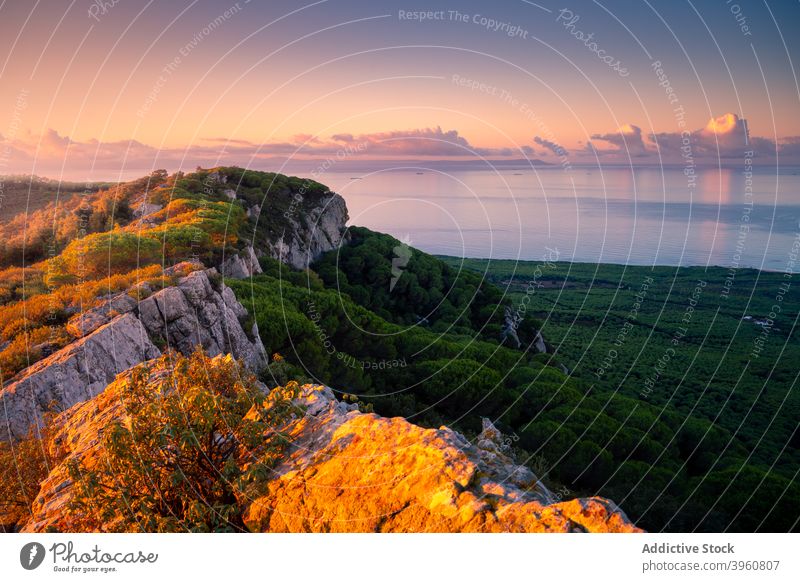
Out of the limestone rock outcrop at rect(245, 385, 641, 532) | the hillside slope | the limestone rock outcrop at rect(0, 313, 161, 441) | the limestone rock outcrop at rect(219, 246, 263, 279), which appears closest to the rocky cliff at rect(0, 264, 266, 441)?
the limestone rock outcrop at rect(0, 313, 161, 441)

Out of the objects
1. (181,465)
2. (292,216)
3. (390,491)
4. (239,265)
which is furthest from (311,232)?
(390,491)

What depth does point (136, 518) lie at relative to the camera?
673 centimetres

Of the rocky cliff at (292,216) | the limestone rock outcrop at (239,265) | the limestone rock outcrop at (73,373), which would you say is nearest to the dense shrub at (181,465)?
the limestone rock outcrop at (73,373)

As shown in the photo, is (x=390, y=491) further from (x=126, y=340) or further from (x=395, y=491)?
(x=126, y=340)

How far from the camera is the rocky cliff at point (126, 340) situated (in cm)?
977

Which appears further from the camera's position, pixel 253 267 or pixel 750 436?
pixel 750 436

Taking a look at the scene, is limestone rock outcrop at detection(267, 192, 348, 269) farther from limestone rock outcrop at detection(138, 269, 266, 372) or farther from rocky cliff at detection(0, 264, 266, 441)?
rocky cliff at detection(0, 264, 266, 441)

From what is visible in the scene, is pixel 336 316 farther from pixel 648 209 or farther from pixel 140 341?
pixel 648 209

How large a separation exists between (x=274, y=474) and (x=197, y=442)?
1115mm

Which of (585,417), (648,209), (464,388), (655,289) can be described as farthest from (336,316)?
(648,209)

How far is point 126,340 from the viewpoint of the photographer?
12016 mm

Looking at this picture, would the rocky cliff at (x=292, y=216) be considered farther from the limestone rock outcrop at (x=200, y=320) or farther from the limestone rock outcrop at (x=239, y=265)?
the limestone rock outcrop at (x=200, y=320)
